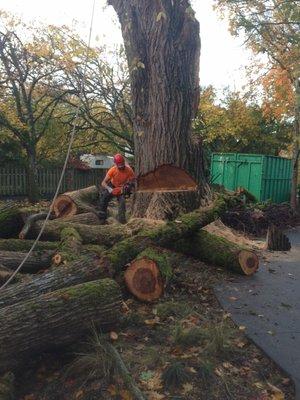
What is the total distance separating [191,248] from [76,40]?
45.9ft

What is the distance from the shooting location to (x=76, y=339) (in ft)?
13.6

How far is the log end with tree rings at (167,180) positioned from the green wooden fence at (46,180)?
16480 mm

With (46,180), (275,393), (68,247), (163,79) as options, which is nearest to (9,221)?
(68,247)

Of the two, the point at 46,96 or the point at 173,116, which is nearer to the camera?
the point at 173,116

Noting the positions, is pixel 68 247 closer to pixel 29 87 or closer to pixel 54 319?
pixel 54 319

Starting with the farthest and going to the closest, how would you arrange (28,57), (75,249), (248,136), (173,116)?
(248,136) < (28,57) < (173,116) < (75,249)

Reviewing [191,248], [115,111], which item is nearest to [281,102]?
[115,111]

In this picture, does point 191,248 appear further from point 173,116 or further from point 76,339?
point 76,339

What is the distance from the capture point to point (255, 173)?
54.3 feet

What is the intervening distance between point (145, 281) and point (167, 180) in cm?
278

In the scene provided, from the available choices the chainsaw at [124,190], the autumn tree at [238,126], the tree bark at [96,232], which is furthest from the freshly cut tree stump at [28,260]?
the autumn tree at [238,126]

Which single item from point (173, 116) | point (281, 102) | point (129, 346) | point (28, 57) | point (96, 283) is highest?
point (28, 57)

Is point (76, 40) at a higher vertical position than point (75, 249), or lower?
higher

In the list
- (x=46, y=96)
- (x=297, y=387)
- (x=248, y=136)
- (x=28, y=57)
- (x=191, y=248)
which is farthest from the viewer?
(x=248, y=136)
